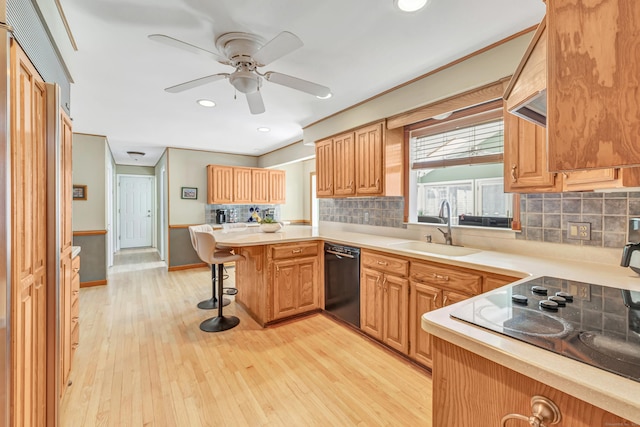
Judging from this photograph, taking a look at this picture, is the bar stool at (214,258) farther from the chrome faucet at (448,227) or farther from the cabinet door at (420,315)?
the chrome faucet at (448,227)

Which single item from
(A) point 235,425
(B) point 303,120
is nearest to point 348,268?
(A) point 235,425

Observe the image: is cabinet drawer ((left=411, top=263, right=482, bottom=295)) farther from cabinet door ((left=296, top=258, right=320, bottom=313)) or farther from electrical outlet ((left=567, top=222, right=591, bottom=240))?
cabinet door ((left=296, top=258, right=320, bottom=313))

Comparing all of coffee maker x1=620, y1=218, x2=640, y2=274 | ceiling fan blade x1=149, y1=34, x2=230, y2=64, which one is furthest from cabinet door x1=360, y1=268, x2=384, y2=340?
ceiling fan blade x1=149, y1=34, x2=230, y2=64

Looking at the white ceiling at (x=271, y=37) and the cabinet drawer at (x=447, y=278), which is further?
the cabinet drawer at (x=447, y=278)

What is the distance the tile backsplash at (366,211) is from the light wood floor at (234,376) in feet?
4.27

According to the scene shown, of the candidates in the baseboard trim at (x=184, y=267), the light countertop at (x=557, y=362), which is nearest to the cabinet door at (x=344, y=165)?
the light countertop at (x=557, y=362)

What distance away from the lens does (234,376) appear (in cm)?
213

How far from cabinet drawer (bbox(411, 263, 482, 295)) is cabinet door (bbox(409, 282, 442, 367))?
60mm

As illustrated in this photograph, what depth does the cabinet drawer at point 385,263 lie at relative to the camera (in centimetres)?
229

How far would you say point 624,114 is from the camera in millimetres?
634

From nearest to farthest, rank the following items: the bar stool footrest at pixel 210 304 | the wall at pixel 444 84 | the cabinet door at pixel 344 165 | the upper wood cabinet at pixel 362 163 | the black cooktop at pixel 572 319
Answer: the black cooktop at pixel 572 319 < the wall at pixel 444 84 < the upper wood cabinet at pixel 362 163 < the cabinet door at pixel 344 165 < the bar stool footrest at pixel 210 304

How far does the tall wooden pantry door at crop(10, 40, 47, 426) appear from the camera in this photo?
1.01 metres

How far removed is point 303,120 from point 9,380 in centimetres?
359

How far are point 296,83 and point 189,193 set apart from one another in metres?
4.40
